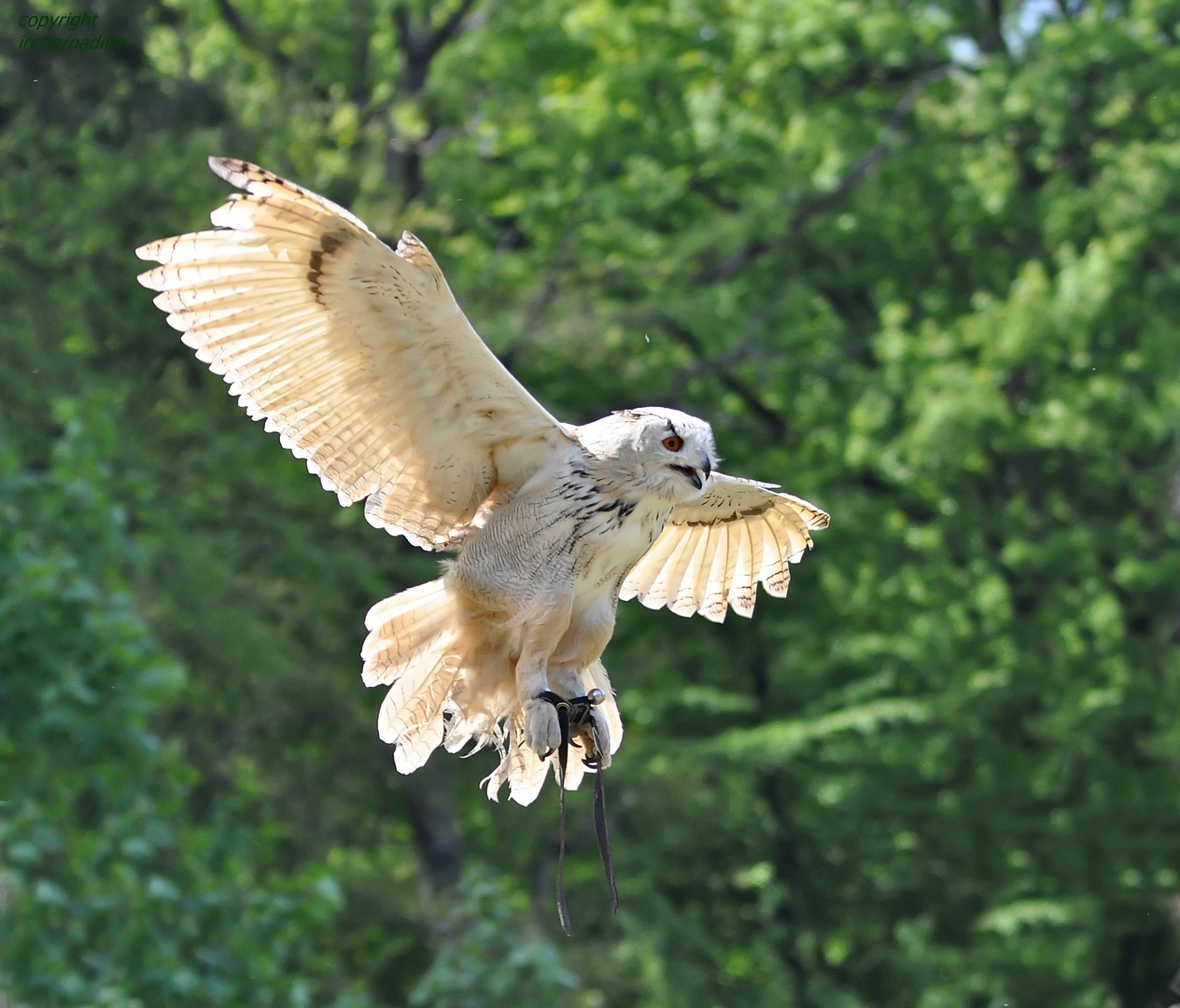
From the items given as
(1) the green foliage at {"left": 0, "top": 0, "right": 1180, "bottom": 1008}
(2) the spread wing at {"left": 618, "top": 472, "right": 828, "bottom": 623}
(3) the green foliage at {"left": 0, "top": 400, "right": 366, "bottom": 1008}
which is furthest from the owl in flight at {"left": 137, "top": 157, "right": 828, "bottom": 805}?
(1) the green foliage at {"left": 0, "top": 0, "right": 1180, "bottom": 1008}

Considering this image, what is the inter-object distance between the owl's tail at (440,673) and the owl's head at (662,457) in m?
0.54

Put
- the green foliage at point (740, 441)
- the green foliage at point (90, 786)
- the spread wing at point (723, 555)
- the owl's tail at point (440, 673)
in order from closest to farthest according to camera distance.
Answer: the owl's tail at point (440, 673) → the spread wing at point (723, 555) → the green foliage at point (90, 786) → the green foliage at point (740, 441)

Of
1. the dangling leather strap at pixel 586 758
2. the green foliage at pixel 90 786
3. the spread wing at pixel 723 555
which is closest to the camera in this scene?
the dangling leather strap at pixel 586 758

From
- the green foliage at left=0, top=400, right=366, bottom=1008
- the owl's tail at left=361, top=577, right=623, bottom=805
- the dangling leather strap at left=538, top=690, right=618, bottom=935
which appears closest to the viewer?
the dangling leather strap at left=538, top=690, right=618, bottom=935

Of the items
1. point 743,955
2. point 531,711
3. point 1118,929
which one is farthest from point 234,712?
point 531,711

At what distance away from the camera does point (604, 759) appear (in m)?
3.91

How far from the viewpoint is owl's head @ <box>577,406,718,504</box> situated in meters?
3.85

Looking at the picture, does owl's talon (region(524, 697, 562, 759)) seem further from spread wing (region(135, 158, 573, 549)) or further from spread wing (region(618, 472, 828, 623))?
spread wing (region(618, 472, 828, 623))

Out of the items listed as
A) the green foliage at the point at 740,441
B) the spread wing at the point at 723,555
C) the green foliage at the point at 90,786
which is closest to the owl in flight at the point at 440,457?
the spread wing at the point at 723,555

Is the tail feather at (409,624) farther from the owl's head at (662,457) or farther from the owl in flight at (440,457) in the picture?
the owl's head at (662,457)

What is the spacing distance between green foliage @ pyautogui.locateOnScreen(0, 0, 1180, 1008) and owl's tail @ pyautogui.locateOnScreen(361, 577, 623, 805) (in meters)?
6.53

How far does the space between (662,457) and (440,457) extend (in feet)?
1.96

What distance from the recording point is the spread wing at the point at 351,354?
3779 millimetres

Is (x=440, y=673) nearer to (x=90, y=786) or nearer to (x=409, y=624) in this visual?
(x=409, y=624)
